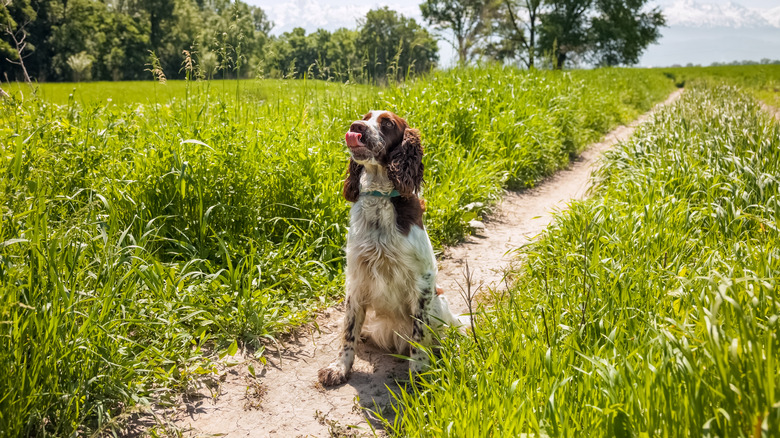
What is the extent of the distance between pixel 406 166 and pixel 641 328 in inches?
59.1

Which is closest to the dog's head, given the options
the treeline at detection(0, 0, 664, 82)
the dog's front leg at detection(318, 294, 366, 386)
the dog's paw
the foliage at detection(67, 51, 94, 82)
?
the dog's front leg at detection(318, 294, 366, 386)

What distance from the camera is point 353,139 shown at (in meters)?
2.82

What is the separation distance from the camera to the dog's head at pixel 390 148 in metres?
2.90

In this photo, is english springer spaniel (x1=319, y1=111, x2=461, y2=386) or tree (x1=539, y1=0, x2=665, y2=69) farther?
tree (x1=539, y1=0, x2=665, y2=69)

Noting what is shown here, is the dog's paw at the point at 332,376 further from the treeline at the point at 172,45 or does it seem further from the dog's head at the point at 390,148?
the treeline at the point at 172,45

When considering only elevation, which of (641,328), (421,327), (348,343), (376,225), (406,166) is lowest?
(348,343)

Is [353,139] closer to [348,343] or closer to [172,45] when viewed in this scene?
[348,343]

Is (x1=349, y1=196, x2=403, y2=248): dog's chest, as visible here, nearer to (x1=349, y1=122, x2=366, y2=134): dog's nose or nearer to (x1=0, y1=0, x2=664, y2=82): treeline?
(x1=349, y1=122, x2=366, y2=134): dog's nose

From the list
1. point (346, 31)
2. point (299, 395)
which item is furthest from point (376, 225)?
point (346, 31)

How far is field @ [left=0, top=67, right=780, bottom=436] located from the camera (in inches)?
77.3

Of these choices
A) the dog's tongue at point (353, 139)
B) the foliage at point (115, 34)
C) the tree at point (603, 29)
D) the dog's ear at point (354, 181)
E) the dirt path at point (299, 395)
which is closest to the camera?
the dirt path at point (299, 395)

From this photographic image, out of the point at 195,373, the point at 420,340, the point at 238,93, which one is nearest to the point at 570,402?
the point at 420,340

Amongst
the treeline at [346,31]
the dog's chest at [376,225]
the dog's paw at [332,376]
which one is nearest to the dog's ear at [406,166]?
the dog's chest at [376,225]

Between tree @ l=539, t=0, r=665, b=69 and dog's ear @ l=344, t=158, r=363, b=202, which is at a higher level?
tree @ l=539, t=0, r=665, b=69
